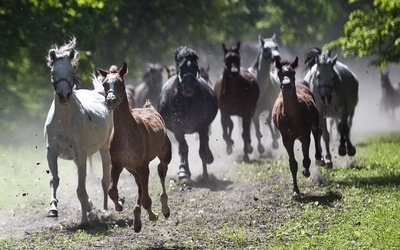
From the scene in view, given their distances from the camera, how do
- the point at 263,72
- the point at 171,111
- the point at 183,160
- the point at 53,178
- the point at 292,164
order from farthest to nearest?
the point at 263,72 → the point at 171,111 → the point at 183,160 → the point at 292,164 → the point at 53,178

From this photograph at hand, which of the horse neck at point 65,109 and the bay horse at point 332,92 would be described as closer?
the horse neck at point 65,109

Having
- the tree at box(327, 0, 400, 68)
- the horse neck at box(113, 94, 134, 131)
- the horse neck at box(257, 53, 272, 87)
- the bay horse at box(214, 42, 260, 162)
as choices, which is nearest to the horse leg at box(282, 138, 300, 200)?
the horse neck at box(113, 94, 134, 131)

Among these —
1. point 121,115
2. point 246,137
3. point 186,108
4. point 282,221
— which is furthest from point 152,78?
point 121,115

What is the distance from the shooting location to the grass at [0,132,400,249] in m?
11.9

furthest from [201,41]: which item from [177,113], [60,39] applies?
[177,113]

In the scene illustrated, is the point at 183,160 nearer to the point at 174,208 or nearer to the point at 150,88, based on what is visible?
the point at 174,208

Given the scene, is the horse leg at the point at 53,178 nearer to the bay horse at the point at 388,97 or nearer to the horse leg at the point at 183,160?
the horse leg at the point at 183,160

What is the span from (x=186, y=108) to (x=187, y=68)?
3.34 ft

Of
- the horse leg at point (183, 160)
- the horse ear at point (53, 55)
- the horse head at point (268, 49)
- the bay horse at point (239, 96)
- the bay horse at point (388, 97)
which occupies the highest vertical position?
the bay horse at point (388, 97)

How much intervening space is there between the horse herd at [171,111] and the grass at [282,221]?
0.51 metres

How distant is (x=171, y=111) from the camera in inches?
733

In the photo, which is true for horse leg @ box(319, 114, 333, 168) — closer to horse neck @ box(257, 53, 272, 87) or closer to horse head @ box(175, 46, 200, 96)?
horse head @ box(175, 46, 200, 96)

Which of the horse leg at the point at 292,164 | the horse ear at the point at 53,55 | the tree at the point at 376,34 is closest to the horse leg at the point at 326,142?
the tree at the point at 376,34

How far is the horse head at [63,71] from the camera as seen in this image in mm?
12930
